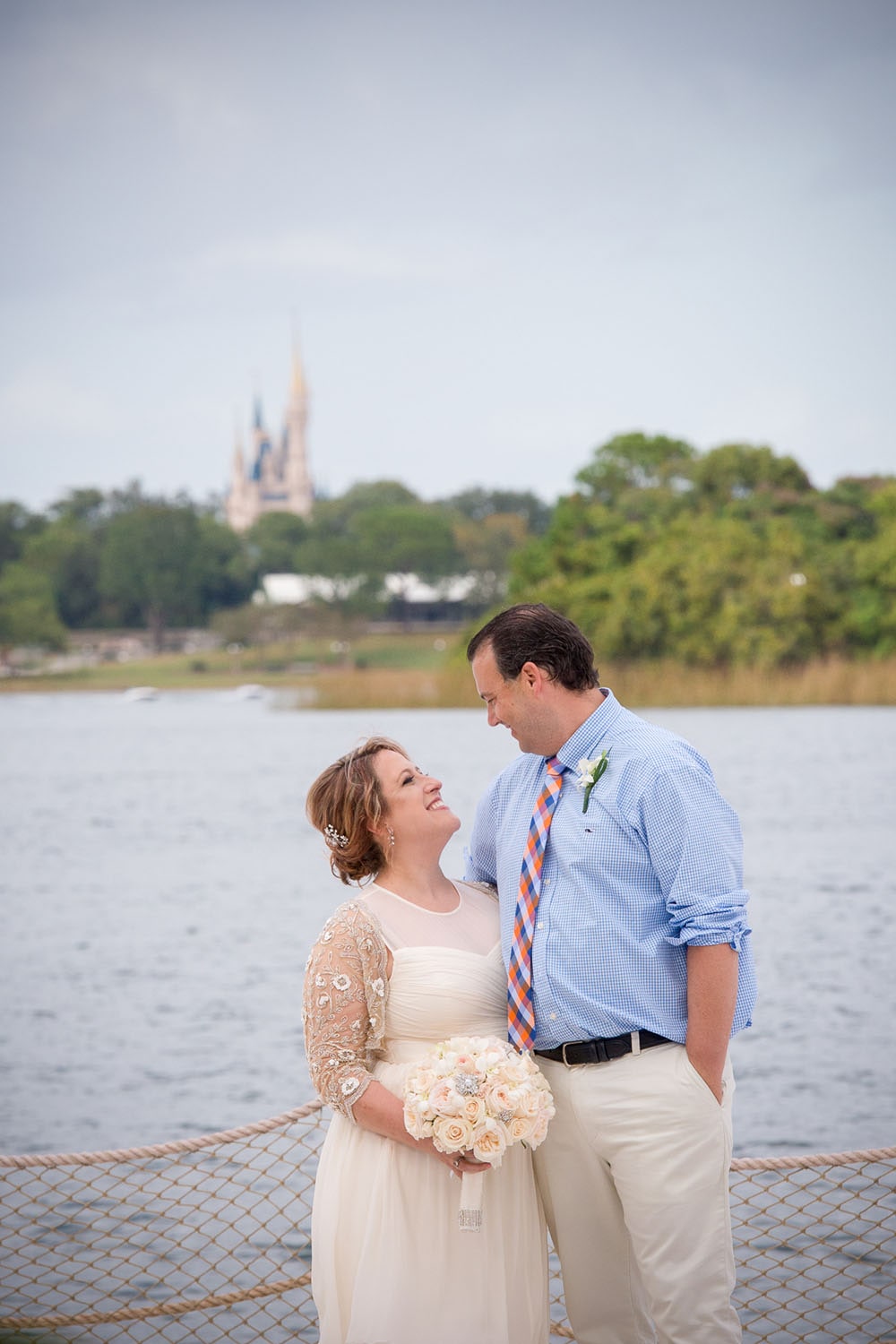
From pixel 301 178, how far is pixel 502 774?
446 feet

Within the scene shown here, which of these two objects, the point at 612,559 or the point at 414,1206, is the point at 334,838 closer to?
the point at 414,1206

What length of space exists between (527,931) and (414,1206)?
62cm

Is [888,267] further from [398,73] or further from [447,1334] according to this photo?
[447,1334]

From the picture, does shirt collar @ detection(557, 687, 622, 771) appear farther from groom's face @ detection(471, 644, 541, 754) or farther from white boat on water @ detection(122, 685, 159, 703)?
white boat on water @ detection(122, 685, 159, 703)

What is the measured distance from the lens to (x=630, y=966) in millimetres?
3004

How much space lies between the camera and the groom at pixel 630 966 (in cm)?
298

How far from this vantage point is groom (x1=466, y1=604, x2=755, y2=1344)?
298 centimetres

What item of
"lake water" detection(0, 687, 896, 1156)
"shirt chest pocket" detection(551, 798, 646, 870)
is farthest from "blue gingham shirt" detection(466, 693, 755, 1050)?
"lake water" detection(0, 687, 896, 1156)

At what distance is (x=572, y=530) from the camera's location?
62.5 m

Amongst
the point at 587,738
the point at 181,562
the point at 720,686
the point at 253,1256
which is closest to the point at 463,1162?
the point at 587,738

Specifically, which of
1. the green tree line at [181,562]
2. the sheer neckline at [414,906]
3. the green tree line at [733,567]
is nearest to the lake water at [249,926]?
the sheer neckline at [414,906]

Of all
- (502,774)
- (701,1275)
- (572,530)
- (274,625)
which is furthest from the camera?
(274,625)

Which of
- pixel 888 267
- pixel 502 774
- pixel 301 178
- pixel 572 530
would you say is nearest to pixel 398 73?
pixel 301 178

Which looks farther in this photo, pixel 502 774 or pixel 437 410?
pixel 437 410
